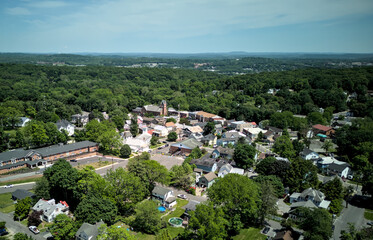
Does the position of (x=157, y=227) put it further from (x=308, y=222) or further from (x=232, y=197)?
(x=308, y=222)

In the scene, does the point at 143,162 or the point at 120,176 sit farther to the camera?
the point at 143,162

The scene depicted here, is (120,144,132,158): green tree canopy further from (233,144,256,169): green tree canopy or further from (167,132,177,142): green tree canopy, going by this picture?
(233,144,256,169): green tree canopy

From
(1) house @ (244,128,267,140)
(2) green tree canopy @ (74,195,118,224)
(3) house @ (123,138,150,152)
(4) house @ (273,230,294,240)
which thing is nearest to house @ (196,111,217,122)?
(1) house @ (244,128,267,140)

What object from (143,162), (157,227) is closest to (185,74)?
(143,162)

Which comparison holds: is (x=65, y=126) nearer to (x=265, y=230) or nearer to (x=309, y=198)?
(x=265, y=230)

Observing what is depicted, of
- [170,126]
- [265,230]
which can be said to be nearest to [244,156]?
[265,230]
